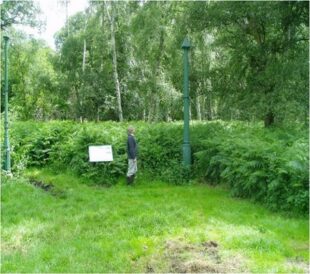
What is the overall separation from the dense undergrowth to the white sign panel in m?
0.30

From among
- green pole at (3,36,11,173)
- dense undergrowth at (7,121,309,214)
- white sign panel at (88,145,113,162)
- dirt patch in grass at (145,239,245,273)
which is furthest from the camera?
green pole at (3,36,11,173)

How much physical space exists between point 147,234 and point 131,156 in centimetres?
462

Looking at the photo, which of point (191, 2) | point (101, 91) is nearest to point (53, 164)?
point (191, 2)

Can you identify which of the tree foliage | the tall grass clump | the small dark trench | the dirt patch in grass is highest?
the tree foliage

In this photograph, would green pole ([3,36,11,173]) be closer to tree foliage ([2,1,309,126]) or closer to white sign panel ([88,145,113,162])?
white sign panel ([88,145,113,162])

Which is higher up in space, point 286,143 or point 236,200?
point 286,143

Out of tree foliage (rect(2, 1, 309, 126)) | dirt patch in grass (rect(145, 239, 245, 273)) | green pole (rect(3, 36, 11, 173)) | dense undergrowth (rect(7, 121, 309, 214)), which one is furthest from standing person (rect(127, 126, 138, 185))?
dirt patch in grass (rect(145, 239, 245, 273))

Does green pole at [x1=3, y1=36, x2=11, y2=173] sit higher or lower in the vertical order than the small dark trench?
higher

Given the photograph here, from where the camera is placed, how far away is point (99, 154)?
462 inches

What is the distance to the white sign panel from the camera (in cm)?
1168

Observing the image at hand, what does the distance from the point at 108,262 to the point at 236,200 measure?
422 centimetres

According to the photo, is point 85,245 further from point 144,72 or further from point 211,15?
point 144,72

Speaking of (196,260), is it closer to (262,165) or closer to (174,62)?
(262,165)

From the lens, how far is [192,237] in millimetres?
6461
